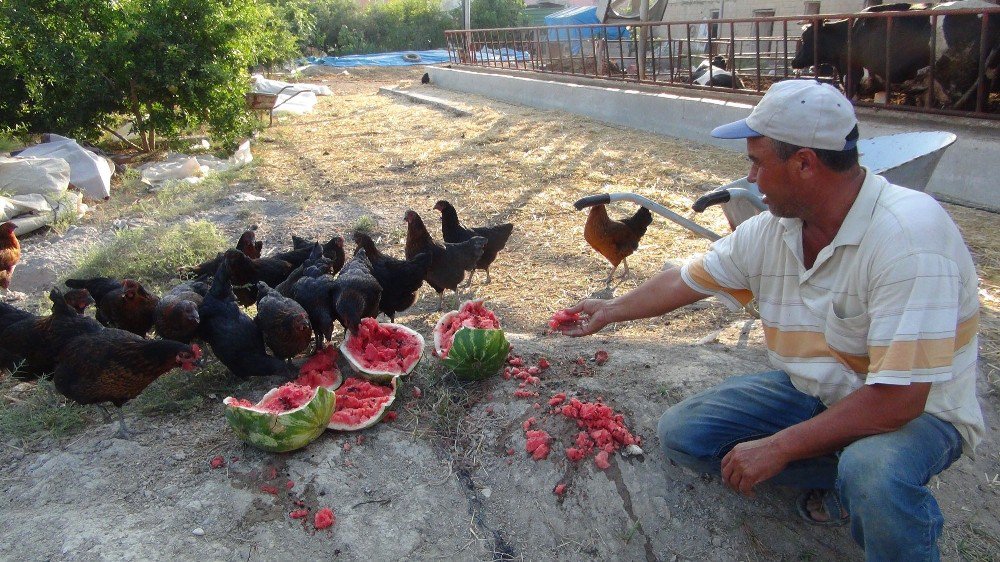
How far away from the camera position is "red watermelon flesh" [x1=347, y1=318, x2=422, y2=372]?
4.34 meters

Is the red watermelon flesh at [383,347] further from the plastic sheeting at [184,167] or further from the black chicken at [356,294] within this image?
the plastic sheeting at [184,167]

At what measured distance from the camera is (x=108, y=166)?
420 inches

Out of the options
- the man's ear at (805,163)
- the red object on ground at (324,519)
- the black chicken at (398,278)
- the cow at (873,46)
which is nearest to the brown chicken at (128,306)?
the black chicken at (398,278)

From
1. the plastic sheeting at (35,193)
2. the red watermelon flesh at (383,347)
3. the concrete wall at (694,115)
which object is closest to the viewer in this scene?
the red watermelon flesh at (383,347)

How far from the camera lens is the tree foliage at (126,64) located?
10945 mm

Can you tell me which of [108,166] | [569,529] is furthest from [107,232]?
[569,529]

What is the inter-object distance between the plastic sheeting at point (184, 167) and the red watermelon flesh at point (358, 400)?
7.93 metres

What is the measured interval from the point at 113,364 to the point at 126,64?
912 cm

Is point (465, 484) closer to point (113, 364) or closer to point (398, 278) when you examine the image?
point (113, 364)

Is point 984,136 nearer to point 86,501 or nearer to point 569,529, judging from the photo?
point 569,529

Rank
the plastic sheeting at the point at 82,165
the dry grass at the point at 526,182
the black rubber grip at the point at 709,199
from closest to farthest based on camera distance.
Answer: the black rubber grip at the point at 709,199
the dry grass at the point at 526,182
the plastic sheeting at the point at 82,165

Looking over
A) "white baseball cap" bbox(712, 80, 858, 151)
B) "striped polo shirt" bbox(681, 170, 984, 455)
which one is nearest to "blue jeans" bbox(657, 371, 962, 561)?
"striped polo shirt" bbox(681, 170, 984, 455)

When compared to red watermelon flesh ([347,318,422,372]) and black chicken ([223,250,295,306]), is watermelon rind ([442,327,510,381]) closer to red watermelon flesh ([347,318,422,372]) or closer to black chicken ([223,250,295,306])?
red watermelon flesh ([347,318,422,372])

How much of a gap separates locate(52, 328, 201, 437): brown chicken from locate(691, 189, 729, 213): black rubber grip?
11.0 ft
